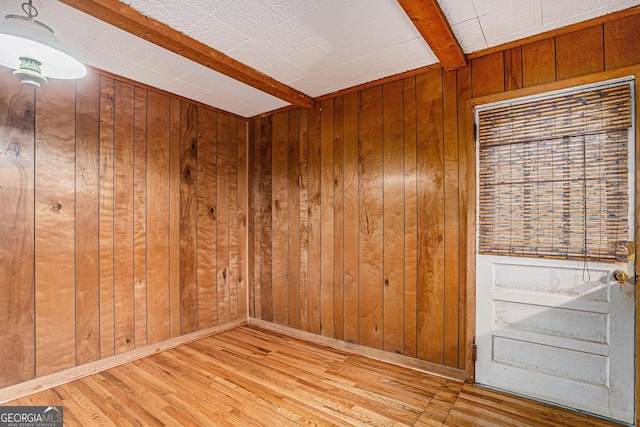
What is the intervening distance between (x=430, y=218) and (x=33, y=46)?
103 inches

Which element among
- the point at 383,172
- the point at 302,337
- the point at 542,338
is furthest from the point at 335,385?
the point at 383,172

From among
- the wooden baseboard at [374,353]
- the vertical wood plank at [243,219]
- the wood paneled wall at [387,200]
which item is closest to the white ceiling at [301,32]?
the wood paneled wall at [387,200]

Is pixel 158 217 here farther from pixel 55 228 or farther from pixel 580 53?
pixel 580 53

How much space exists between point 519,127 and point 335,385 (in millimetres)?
2328

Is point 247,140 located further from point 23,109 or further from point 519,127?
point 519,127

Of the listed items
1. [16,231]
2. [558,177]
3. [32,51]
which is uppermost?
[32,51]

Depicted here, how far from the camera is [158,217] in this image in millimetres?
3102

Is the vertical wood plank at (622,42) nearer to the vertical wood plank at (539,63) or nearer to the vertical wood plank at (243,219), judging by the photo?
the vertical wood plank at (539,63)

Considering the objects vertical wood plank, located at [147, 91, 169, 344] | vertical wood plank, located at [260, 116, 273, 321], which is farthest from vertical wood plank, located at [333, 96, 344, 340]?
vertical wood plank, located at [147, 91, 169, 344]

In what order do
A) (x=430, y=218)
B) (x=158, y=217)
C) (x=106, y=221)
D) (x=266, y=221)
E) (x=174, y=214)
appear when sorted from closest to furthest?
(x=430, y=218) < (x=106, y=221) < (x=158, y=217) < (x=174, y=214) < (x=266, y=221)

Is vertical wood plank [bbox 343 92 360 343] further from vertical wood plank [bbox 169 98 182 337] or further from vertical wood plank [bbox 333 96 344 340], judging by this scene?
vertical wood plank [bbox 169 98 182 337]

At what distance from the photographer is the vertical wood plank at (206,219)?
3.45 meters

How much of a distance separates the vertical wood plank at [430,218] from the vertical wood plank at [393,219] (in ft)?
0.53

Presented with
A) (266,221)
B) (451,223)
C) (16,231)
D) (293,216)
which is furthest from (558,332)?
(16,231)
